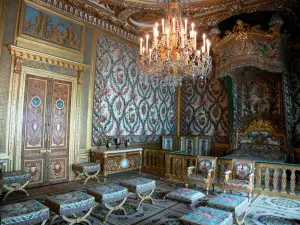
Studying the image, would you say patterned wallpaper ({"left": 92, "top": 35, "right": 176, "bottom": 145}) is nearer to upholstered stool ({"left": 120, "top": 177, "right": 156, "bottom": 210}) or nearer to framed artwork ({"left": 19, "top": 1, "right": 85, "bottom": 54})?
framed artwork ({"left": 19, "top": 1, "right": 85, "bottom": 54})

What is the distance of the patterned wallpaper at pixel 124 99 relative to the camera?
6918 millimetres

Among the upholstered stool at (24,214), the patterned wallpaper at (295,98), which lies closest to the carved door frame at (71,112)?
the upholstered stool at (24,214)

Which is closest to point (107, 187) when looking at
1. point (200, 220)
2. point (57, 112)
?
point (200, 220)

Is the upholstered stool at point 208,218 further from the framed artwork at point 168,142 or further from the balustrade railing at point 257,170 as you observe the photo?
the framed artwork at point 168,142

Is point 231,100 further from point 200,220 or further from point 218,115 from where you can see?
point 200,220

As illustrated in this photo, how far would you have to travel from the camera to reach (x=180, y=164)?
634 cm

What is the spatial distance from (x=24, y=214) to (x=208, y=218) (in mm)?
2157

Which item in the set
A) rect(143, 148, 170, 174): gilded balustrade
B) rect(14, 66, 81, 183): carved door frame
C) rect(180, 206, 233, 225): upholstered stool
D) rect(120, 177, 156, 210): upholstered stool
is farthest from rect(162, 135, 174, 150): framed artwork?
rect(180, 206, 233, 225): upholstered stool

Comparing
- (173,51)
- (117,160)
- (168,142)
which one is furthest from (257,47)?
(117,160)

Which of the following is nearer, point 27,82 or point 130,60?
point 27,82

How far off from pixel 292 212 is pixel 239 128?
3862mm

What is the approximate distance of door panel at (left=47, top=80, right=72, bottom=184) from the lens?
5.77 m

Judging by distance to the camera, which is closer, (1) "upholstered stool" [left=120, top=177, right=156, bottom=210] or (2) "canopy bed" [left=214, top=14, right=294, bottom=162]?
(1) "upholstered stool" [left=120, top=177, right=156, bottom=210]

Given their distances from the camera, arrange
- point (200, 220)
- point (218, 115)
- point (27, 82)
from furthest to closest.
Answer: point (218, 115)
point (27, 82)
point (200, 220)
